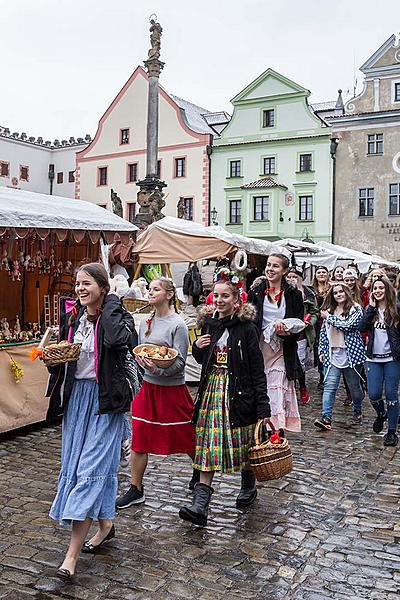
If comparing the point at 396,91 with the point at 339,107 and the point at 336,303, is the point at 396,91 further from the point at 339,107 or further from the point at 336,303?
the point at 336,303

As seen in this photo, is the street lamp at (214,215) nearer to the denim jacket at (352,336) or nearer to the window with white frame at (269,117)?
the window with white frame at (269,117)

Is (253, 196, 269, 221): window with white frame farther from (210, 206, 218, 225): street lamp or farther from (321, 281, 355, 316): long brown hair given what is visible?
(321, 281, 355, 316): long brown hair

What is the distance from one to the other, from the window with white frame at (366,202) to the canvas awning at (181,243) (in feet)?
74.6

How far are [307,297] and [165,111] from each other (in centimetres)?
2996

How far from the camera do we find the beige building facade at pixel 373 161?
102 feet

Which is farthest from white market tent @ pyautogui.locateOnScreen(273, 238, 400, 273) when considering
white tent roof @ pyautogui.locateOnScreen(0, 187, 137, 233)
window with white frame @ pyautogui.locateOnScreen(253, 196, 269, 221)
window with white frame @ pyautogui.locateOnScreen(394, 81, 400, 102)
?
window with white frame @ pyautogui.locateOnScreen(394, 81, 400, 102)

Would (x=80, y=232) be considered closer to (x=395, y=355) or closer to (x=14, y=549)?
(x=395, y=355)

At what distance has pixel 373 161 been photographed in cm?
3127

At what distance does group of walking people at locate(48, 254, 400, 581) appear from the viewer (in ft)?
12.6

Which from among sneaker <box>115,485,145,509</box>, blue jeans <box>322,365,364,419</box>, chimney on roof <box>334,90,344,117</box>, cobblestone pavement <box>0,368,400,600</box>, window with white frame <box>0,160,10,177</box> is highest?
chimney on roof <box>334,90,344,117</box>

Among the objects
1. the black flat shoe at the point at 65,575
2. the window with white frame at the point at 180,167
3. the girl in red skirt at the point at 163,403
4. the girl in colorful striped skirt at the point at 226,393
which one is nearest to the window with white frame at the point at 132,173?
the window with white frame at the point at 180,167

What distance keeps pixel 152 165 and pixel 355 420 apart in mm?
12879

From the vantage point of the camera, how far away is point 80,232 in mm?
8680

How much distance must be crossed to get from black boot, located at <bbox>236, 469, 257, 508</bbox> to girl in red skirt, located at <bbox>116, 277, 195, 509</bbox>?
529 mm
